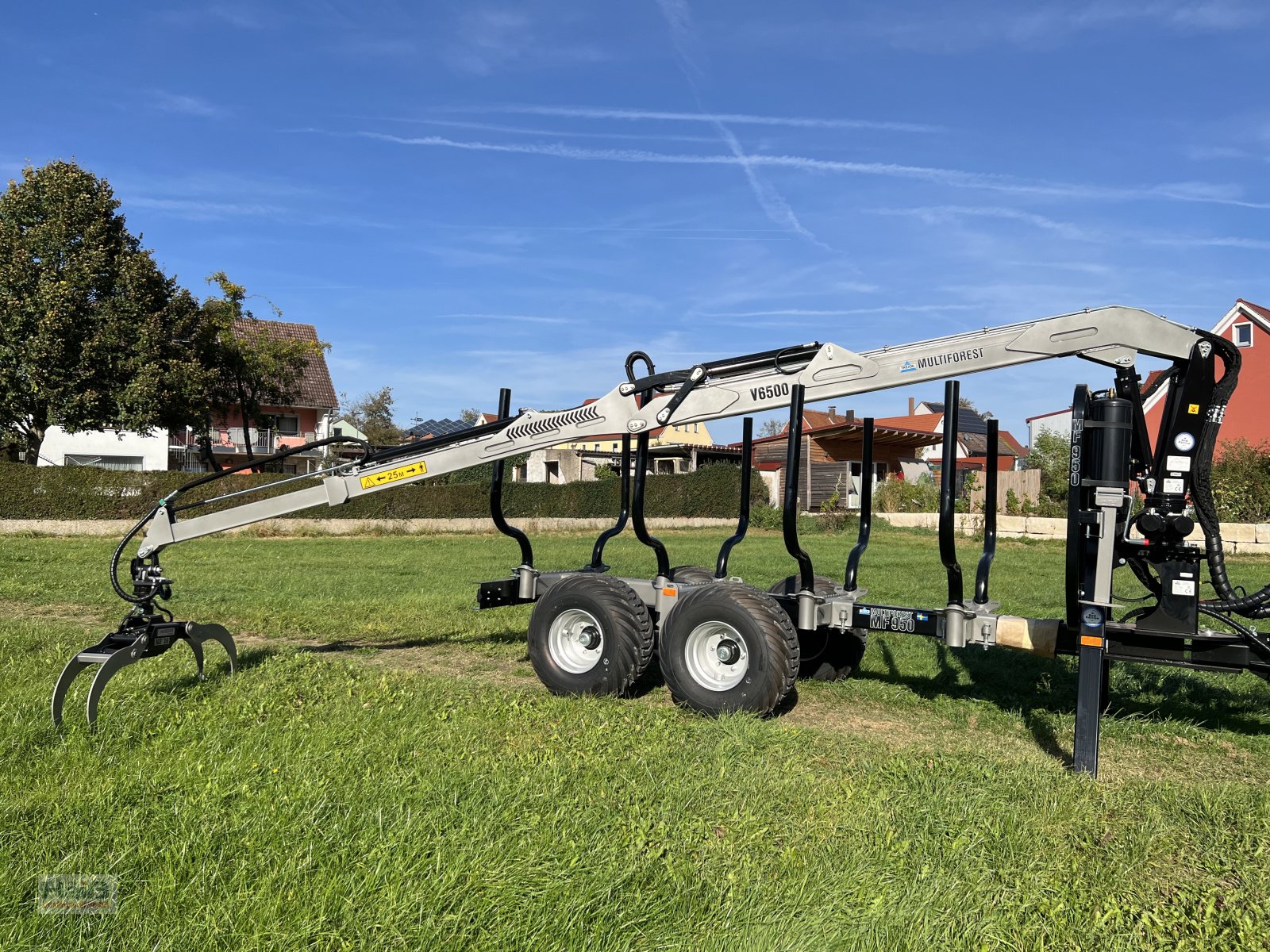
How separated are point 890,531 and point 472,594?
747 inches

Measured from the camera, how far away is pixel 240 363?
38.4m

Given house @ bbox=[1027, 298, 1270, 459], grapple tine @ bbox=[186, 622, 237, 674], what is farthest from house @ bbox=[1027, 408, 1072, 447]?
grapple tine @ bbox=[186, 622, 237, 674]

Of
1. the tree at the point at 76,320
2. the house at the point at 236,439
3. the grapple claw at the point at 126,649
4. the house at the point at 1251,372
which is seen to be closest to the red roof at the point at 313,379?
the house at the point at 236,439

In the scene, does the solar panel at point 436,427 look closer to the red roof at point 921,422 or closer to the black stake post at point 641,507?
the red roof at point 921,422

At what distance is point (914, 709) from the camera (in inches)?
283

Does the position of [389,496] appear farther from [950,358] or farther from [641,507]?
[950,358]

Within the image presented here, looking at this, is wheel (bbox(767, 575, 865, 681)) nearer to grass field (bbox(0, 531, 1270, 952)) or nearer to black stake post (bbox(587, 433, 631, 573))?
grass field (bbox(0, 531, 1270, 952))

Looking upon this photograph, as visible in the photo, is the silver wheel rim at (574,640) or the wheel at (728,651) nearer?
the wheel at (728,651)

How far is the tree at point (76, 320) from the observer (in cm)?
2859

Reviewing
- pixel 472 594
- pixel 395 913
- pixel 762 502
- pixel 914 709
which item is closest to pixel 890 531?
pixel 762 502

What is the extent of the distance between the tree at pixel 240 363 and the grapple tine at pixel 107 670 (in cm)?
3000

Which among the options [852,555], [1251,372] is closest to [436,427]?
[1251,372]

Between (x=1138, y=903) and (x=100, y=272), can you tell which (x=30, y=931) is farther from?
(x=100, y=272)

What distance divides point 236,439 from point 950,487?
51158mm
